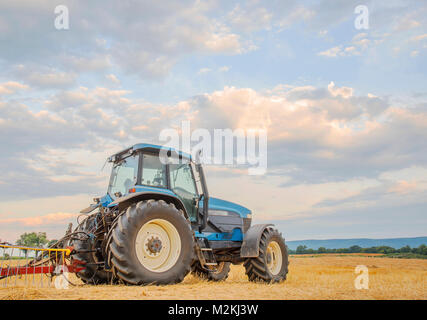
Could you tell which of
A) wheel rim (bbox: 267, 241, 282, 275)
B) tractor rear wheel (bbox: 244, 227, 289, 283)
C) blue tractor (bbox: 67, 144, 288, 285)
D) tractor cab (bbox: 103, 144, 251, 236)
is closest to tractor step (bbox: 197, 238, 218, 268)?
blue tractor (bbox: 67, 144, 288, 285)

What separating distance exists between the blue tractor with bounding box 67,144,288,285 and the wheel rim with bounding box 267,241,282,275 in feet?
0.08

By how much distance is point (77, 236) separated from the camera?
804 cm

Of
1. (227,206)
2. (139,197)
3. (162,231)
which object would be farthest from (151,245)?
(227,206)

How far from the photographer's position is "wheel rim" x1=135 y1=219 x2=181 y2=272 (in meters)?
7.18

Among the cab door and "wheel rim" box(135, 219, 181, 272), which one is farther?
the cab door

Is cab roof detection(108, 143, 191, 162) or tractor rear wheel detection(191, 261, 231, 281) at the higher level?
cab roof detection(108, 143, 191, 162)

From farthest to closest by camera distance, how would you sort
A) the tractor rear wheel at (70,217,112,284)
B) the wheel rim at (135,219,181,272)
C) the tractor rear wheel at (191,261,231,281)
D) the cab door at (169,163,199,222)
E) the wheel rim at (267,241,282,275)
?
the tractor rear wheel at (191,261,231,281) < the wheel rim at (267,241,282,275) < the cab door at (169,163,199,222) < the tractor rear wheel at (70,217,112,284) < the wheel rim at (135,219,181,272)

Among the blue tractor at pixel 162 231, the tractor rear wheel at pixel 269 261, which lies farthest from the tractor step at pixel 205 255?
the tractor rear wheel at pixel 269 261

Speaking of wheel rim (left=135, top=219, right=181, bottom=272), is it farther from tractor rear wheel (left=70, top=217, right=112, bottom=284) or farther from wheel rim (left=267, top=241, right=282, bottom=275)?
wheel rim (left=267, top=241, right=282, bottom=275)

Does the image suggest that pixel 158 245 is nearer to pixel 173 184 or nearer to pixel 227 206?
pixel 173 184

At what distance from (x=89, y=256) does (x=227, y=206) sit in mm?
3931
